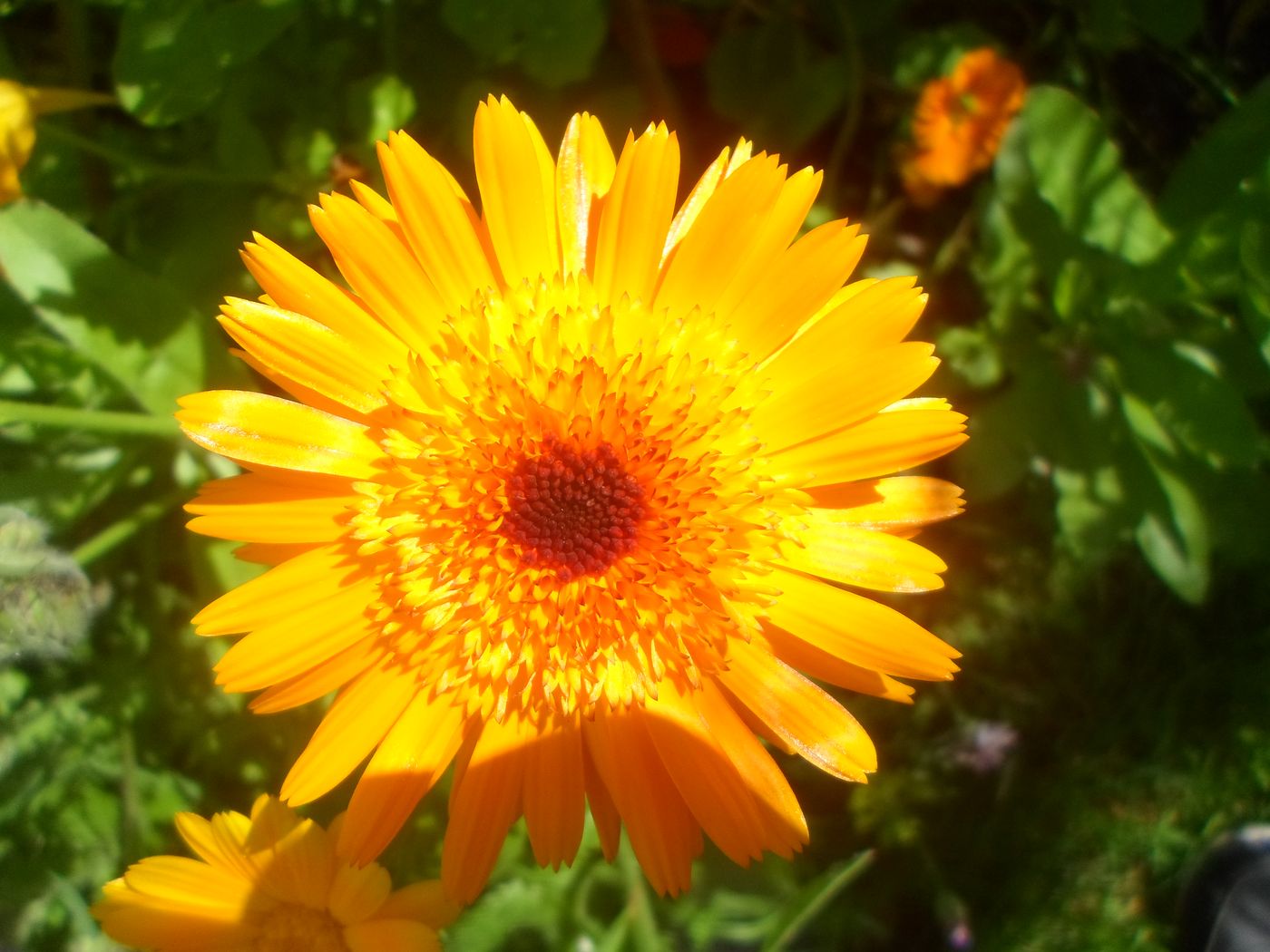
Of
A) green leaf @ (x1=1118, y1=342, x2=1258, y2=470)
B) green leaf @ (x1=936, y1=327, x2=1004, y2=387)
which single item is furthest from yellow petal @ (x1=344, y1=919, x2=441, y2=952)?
green leaf @ (x1=1118, y1=342, x2=1258, y2=470)

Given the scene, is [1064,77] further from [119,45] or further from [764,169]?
[119,45]

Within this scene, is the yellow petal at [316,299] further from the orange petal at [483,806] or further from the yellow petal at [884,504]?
the yellow petal at [884,504]

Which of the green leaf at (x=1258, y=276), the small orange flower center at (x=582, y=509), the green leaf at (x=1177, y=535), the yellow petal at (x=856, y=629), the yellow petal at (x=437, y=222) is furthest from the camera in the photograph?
the green leaf at (x=1177, y=535)

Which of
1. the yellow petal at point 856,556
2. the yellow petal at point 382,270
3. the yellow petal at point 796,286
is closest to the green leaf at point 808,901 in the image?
the yellow petal at point 856,556

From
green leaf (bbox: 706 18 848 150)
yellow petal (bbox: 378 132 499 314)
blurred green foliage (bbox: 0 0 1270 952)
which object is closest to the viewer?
yellow petal (bbox: 378 132 499 314)

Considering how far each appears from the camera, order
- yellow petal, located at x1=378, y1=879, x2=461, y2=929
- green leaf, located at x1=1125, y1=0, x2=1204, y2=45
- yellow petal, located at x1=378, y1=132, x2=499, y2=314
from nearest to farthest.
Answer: yellow petal, located at x1=378, y1=132, x2=499, y2=314
yellow petal, located at x1=378, y1=879, x2=461, y2=929
green leaf, located at x1=1125, y1=0, x2=1204, y2=45

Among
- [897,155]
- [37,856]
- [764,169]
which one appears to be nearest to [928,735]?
[897,155]

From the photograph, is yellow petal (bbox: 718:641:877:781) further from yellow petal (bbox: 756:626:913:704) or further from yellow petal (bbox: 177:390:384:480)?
yellow petal (bbox: 177:390:384:480)
